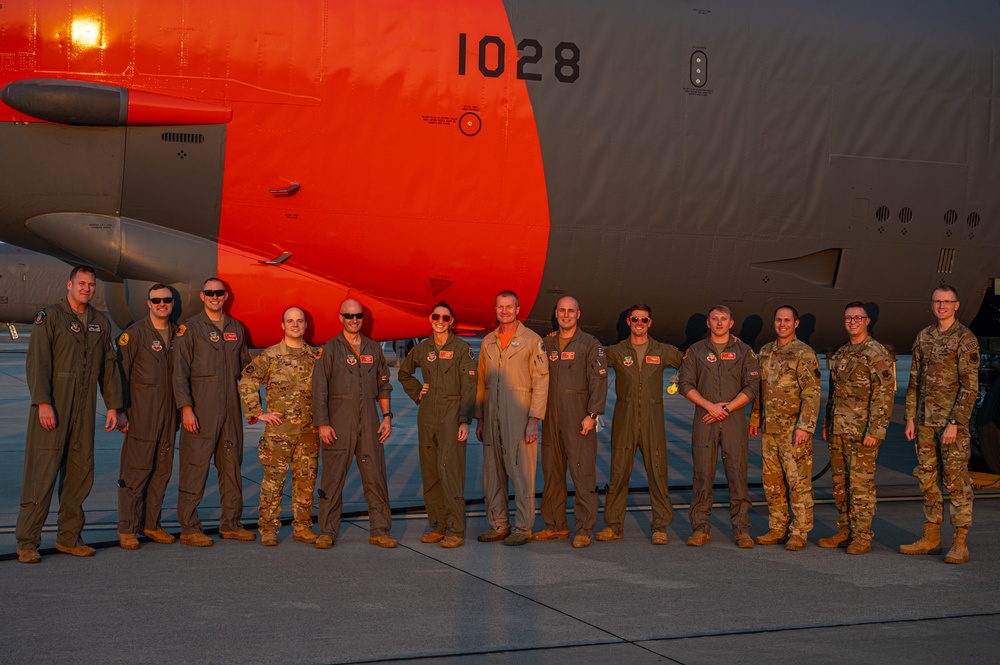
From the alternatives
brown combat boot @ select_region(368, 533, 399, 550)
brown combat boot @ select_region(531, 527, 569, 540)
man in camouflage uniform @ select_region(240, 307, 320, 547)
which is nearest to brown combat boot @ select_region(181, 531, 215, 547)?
man in camouflage uniform @ select_region(240, 307, 320, 547)

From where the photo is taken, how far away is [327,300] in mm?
8375

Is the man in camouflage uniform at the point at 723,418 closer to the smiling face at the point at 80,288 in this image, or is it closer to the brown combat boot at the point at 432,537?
the brown combat boot at the point at 432,537

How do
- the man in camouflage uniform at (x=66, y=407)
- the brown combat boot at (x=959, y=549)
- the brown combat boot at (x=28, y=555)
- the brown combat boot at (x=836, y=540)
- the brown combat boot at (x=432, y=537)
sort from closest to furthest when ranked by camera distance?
the brown combat boot at (x=28, y=555) < the man in camouflage uniform at (x=66, y=407) < the brown combat boot at (x=959, y=549) < the brown combat boot at (x=432, y=537) < the brown combat boot at (x=836, y=540)

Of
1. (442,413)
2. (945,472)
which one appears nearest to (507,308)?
(442,413)

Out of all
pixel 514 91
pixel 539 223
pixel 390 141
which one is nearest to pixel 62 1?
pixel 390 141

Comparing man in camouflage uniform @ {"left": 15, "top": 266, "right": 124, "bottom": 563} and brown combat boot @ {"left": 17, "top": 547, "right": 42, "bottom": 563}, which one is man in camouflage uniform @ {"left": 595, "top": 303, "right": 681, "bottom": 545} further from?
brown combat boot @ {"left": 17, "top": 547, "right": 42, "bottom": 563}

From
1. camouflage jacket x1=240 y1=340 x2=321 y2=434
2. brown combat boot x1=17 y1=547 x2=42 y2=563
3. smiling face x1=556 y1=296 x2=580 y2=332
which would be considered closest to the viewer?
brown combat boot x1=17 y1=547 x2=42 y2=563

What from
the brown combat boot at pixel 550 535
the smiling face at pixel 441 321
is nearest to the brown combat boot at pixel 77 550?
the smiling face at pixel 441 321

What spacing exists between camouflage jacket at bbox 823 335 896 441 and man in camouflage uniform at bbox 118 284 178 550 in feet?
16.5

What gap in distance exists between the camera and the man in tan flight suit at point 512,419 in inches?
305

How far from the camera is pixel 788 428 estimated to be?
779cm

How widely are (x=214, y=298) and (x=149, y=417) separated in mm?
998

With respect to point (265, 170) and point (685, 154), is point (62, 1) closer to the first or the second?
point (265, 170)

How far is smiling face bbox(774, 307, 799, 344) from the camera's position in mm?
7816
